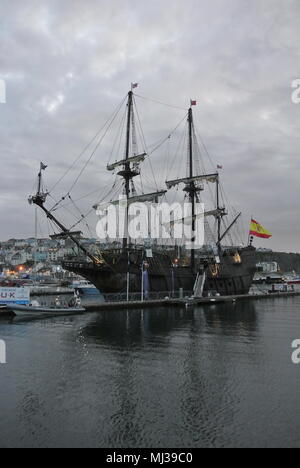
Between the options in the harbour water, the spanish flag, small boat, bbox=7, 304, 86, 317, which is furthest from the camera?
the spanish flag

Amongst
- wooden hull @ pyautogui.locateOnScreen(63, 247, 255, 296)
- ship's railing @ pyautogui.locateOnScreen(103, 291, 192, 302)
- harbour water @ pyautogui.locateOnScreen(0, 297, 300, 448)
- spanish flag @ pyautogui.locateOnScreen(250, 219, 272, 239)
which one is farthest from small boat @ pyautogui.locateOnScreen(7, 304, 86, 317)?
spanish flag @ pyautogui.locateOnScreen(250, 219, 272, 239)

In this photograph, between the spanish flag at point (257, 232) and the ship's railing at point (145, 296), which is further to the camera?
the spanish flag at point (257, 232)

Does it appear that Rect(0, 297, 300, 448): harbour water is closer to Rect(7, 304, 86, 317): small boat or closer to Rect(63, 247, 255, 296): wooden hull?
Rect(7, 304, 86, 317): small boat

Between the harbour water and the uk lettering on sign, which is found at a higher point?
the uk lettering on sign

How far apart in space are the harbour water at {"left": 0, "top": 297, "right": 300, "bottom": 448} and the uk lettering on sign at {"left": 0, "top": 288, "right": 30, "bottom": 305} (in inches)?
335

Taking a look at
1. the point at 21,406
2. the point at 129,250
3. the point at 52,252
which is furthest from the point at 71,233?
the point at 52,252

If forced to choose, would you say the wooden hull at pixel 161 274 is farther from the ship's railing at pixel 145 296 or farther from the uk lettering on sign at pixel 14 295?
the uk lettering on sign at pixel 14 295

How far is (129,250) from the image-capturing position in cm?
4719

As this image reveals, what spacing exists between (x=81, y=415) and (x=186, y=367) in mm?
6684

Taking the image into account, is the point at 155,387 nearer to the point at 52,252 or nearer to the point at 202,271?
the point at 202,271

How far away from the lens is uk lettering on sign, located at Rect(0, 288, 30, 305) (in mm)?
33191

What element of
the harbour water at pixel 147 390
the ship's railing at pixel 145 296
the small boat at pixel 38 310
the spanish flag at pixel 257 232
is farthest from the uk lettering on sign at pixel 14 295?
the spanish flag at pixel 257 232

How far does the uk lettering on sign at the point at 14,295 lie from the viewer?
3319 cm

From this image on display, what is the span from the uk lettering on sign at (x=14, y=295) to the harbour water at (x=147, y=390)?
8500 millimetres
